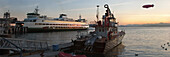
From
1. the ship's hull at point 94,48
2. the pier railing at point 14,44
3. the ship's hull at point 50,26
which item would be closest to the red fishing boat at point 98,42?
the ship's hull at point 94,48

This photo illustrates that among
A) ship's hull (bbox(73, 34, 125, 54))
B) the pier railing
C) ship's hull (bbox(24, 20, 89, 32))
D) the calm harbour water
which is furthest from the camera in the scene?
ship's hull (bbox(24, 20, 89, 32))

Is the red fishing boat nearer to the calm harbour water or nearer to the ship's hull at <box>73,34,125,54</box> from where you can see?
the ship's hull at <box>73,34,125,54</box>

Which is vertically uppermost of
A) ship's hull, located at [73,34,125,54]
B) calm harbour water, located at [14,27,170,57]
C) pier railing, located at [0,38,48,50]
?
pier railing, located at [0,38,48,50]

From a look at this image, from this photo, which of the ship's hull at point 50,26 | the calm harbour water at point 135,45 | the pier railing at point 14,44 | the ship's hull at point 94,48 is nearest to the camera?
the pier railing at point 14,44

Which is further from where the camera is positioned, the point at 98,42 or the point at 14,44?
the point at 98,42

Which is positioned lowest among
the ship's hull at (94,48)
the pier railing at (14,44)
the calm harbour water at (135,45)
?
the calm harbour water at (135,45)

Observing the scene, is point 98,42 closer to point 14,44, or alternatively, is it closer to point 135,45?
point 14,44

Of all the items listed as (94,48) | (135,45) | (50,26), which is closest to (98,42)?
(94,48)

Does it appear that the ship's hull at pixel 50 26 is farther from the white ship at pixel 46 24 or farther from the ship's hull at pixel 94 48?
the ship's hull at pixel 94 48

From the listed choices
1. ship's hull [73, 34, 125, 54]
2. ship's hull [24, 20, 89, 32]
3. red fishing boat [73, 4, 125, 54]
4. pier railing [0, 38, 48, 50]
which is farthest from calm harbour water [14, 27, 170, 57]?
ship's hull [24, 20, 89, 32]

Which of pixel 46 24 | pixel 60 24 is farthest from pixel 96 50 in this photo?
pixel 60 24

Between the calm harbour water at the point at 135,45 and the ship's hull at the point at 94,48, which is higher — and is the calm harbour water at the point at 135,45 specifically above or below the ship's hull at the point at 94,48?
below

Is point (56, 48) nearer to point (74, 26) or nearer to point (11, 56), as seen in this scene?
point (11, 56)

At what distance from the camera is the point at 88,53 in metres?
21.9
